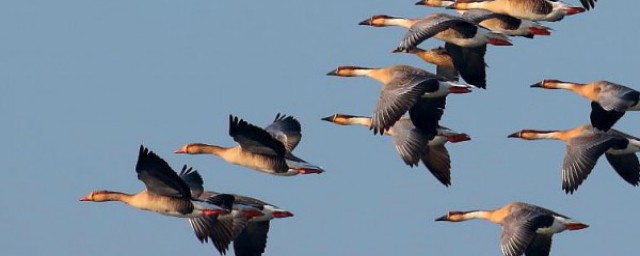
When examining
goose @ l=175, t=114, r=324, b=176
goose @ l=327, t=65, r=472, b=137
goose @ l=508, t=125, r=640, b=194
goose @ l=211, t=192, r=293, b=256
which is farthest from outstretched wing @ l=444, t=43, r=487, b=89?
goose @ l=211, t=192, r=293, b=256

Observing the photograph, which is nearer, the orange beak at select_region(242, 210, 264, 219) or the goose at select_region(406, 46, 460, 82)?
the orange beak at select_region(242, 210, 264, 219)

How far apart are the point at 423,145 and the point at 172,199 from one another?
195 inches

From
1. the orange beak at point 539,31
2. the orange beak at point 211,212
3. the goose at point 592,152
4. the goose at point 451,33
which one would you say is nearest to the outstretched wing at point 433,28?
the goose at point 451,33

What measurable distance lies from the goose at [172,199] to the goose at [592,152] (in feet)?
19.8

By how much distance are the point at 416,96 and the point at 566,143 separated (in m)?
3.86

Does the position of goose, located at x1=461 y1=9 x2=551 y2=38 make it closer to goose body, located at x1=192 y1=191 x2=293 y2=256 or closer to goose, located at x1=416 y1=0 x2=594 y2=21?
goose, located at x1=416 y1=0 x2=594 y2=21

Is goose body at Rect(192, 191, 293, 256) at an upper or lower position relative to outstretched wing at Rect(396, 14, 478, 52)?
lower

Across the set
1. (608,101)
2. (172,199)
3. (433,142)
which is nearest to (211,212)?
(172,199)

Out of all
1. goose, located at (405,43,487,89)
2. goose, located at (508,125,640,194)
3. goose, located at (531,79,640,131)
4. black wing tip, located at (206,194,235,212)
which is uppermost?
goose, located at (405,43,487,89)

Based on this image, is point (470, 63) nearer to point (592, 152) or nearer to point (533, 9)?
point (533, 9)

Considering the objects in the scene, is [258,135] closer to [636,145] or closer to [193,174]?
[193,174]

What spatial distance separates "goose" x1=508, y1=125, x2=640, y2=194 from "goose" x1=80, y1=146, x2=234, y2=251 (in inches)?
237

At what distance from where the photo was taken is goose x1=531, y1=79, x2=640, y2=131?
5441cm

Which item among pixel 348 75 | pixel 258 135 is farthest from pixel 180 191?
pixel 348 75
